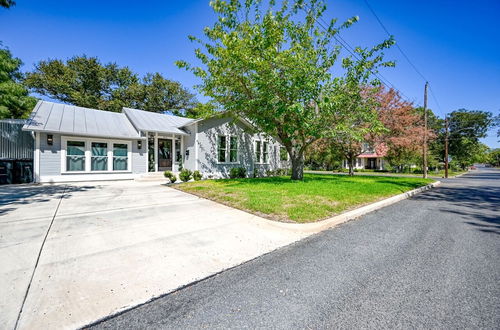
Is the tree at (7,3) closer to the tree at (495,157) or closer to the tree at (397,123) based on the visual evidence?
the tree at (397,123)

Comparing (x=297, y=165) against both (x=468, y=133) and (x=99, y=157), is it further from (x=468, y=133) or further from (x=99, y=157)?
(x=468, y=133)

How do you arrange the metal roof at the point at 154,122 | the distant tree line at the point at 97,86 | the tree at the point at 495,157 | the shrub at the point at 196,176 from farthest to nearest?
1. the tree at the point at 495,157
2. the distant tree line at the point at 97,86
3. the metal roof at the point at 154,122
4. the shrub at the point at 196,176

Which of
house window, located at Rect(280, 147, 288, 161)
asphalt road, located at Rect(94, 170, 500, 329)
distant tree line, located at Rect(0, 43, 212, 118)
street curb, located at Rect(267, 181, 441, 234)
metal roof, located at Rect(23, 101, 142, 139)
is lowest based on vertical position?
asphalt road, located at Rect(94, 170, 500, 329)

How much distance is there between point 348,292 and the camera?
2.38 metres

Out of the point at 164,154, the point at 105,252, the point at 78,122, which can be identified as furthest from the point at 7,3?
the point at 105,252

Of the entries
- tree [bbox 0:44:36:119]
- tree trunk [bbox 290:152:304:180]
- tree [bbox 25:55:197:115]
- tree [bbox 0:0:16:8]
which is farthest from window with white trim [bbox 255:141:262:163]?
tree [bbox 25:55:197:115]

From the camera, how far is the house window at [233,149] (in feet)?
49.7

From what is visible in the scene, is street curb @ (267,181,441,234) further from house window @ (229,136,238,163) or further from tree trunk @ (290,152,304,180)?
house window @ (229,136,238,163)

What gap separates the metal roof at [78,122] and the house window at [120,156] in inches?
31.9

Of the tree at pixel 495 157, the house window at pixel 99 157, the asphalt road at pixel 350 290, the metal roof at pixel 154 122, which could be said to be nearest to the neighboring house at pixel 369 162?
the metal roof at pixel 154 122

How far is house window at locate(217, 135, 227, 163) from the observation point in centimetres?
1453

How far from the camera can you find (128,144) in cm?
1278

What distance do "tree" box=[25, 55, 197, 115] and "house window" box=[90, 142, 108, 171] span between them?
16232mm

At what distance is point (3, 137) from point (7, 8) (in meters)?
6.80
